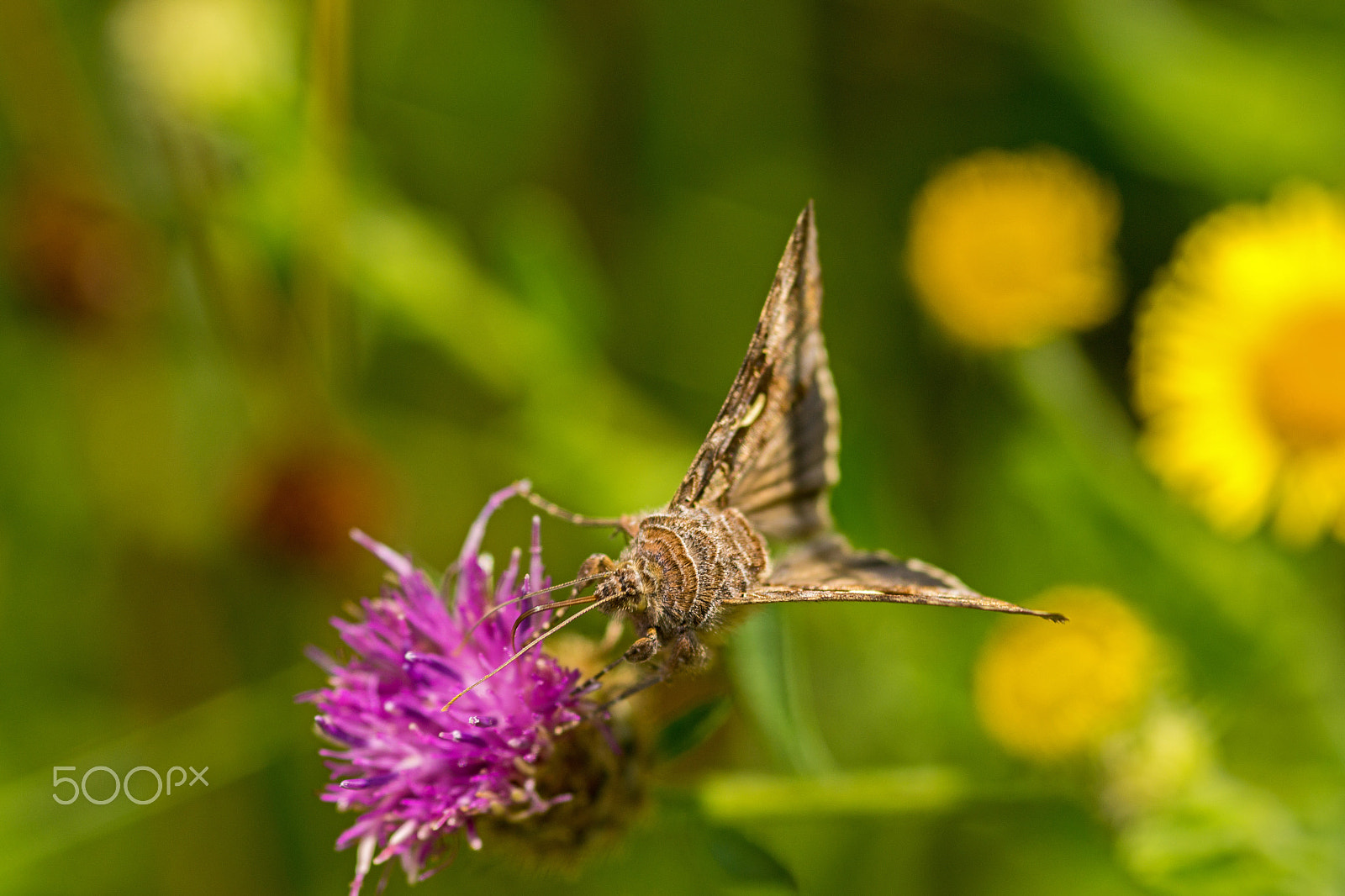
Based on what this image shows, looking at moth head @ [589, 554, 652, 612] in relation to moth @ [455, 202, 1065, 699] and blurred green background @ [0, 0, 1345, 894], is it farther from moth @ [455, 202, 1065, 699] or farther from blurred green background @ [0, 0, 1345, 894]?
blurred green background @ [0, 0, 1345, 894]

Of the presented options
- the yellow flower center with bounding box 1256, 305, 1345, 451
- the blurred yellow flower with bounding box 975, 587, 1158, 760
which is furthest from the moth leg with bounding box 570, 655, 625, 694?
the yellow flower center with bounding box 1256, 305, 1345, 451

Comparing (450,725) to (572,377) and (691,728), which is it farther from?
(572,377)

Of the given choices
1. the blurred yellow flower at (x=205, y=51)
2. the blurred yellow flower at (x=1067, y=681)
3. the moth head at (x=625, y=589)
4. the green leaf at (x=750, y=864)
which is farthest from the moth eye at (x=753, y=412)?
the blurred yellow flower at (x=205, y=51)

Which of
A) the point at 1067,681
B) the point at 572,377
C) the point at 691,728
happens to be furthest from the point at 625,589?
the point at 572,377

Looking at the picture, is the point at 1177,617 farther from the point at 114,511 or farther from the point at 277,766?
the point at 114,511

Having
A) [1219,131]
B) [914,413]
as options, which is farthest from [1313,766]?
[1219,131]
